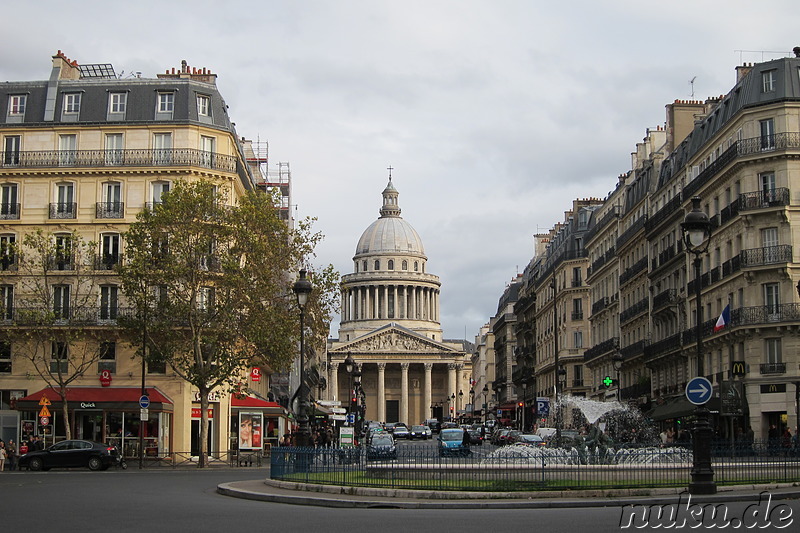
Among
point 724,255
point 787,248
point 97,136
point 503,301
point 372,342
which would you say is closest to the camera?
point 787,248

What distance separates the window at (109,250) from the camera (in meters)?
57.3

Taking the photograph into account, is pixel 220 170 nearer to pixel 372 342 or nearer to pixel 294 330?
pixel 294 330

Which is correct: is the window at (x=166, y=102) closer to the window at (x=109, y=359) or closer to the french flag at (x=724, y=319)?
the window at (x=109, y=359)

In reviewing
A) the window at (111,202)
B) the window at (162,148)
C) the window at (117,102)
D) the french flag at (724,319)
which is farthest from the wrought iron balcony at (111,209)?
the french flag at (724,319)

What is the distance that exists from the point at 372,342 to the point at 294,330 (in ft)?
484

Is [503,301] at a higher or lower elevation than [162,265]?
higher

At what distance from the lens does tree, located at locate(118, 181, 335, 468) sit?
50625 mm

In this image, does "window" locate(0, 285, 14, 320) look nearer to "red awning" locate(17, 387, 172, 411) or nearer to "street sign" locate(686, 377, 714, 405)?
"red awning" locate(17, 387, 172, 411)

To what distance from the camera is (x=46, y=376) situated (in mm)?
56781

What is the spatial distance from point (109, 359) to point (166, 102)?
480 inches

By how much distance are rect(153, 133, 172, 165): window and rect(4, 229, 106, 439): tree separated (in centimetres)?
507

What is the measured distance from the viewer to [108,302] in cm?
5734

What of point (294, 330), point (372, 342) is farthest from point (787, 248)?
point (372, 342)

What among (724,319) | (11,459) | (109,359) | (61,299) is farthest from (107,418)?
(724,319)
